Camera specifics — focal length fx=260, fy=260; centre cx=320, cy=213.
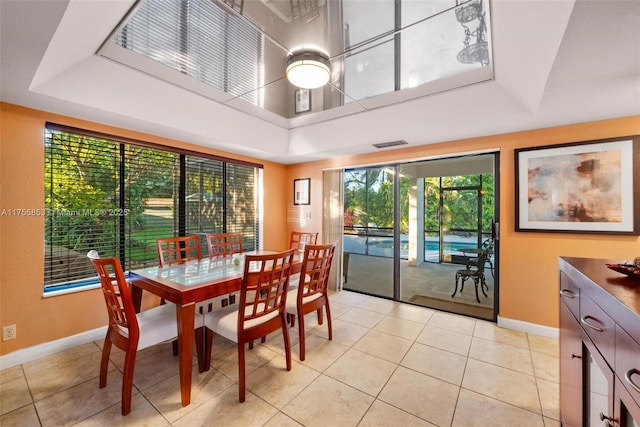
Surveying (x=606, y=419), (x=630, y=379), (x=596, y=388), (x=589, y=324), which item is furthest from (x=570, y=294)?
(x=630, y=379)

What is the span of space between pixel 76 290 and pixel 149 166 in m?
1.48

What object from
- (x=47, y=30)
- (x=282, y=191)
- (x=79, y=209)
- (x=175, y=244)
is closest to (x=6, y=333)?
(x=79, y=209)

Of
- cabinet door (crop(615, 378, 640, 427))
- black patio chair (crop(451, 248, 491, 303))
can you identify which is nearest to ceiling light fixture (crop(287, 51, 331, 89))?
cabinet door (crop(615, 378, 640, 427))

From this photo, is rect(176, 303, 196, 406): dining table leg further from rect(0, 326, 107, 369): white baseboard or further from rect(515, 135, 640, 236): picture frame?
rect(515, 135, 640, 236): picture frame

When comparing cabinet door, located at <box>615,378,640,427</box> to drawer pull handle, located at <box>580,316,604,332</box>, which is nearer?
cabinet door, located at <box>615,378,640,427</box>

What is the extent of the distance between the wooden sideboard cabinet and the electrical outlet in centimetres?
383

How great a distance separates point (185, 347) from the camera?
1771 millimetres

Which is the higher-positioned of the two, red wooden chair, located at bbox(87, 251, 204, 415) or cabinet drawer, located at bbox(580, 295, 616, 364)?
cabinet drawer, located at bbox(580, 295, 616, 364)

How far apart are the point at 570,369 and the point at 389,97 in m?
2.73

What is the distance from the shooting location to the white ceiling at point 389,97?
1370 millimetres

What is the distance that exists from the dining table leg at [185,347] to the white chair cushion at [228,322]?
240 millimetres

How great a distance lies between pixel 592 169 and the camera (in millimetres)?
2520

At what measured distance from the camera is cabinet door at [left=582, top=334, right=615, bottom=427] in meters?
0.88

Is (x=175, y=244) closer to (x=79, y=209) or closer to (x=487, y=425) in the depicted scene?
(x=79, y=209)
